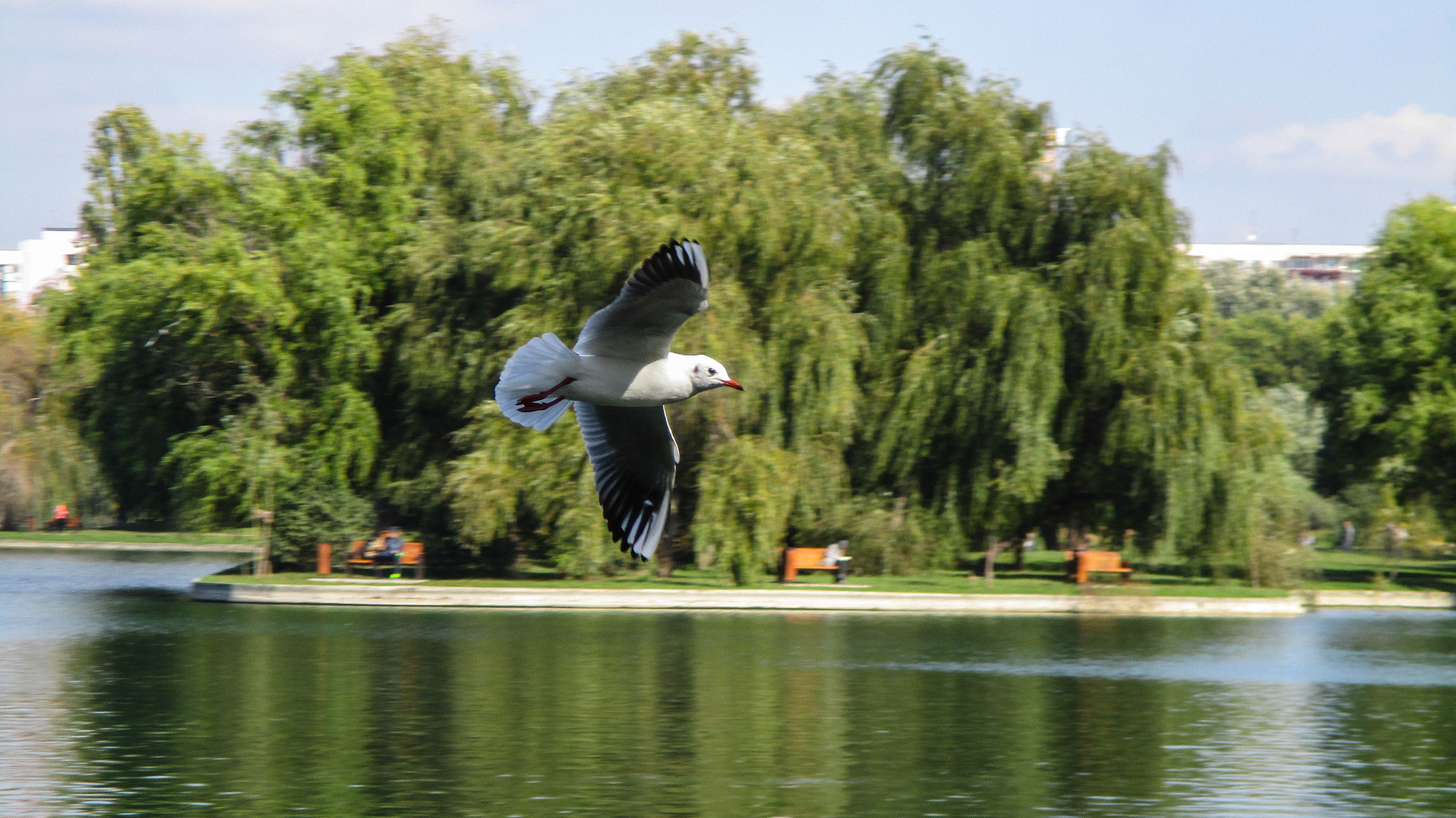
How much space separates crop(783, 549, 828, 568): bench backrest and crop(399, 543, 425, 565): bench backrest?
22.2ft

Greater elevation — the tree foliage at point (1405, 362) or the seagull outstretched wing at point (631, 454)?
the tree foliage at point (1405, 362)

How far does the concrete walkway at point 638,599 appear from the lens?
2681cm

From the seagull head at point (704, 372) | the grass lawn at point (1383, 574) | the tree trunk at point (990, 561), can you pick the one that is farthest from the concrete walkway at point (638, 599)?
the seagull head at point (704, 372)

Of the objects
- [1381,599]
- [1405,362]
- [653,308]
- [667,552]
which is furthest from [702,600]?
[1405,362]

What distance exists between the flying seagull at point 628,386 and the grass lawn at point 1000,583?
1909 centimetres

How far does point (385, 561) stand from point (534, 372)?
21.6 metres

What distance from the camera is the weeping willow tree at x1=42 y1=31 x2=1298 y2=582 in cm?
2698

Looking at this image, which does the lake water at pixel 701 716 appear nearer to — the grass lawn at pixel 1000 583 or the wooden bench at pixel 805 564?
the grass lawn at pixel 1000 583

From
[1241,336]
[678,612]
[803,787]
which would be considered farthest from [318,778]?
[1241,336]

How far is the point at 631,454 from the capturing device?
28.9 feet

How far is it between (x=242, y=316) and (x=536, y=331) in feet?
19.9

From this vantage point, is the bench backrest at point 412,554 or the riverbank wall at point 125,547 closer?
the bench backrest at point 412,554

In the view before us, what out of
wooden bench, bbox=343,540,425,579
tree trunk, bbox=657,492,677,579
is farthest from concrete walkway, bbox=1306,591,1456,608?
wooden bench, bbox=343,540,425,579

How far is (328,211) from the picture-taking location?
1190 inches
